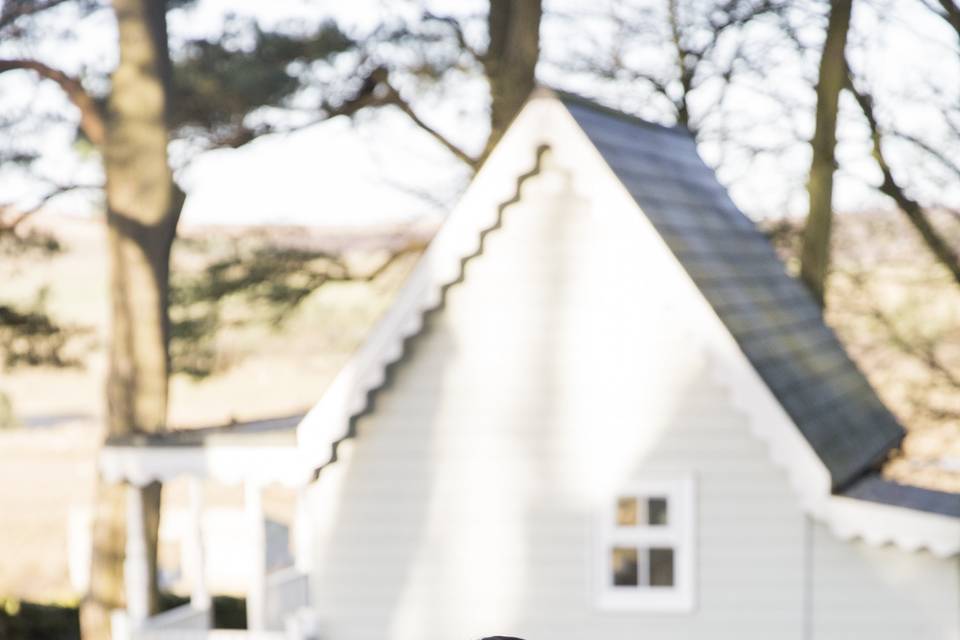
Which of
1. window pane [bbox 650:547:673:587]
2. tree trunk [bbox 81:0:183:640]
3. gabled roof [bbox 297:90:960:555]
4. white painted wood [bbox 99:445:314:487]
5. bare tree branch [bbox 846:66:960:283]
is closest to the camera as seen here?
gabled roof [bbox 297:90:960:555]

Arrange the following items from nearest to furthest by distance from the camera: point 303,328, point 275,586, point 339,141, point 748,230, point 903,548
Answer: point 903,548 < point 748,230 < point 275,586 < point 339,141 < point 303,328

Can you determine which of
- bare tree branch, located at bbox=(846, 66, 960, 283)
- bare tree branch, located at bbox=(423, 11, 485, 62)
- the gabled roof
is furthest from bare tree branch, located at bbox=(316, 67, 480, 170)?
the gabled roof

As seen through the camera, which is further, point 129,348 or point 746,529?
point 129,348

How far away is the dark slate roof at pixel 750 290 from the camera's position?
31.6 ft

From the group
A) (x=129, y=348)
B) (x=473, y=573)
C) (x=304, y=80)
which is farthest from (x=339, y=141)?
(x=473, y=573)

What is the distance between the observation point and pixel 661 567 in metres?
9.74

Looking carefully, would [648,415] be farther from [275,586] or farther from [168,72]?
[168,72]

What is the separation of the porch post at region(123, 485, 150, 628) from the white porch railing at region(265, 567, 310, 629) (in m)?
2.58

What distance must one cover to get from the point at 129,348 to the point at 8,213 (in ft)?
14.8

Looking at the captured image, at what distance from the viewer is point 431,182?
20.1 meters

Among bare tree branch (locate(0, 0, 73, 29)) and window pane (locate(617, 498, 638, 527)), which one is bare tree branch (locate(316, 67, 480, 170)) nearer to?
bare tree branch (locate(0, 0, 73, 29))

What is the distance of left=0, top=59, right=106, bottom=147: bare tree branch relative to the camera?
14906 mm

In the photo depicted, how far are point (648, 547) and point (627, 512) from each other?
1.00 feet

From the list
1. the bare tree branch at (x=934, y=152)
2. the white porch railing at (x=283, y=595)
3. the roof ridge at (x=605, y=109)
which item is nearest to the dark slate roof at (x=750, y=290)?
the roof ridge at (x=605, y=109)
